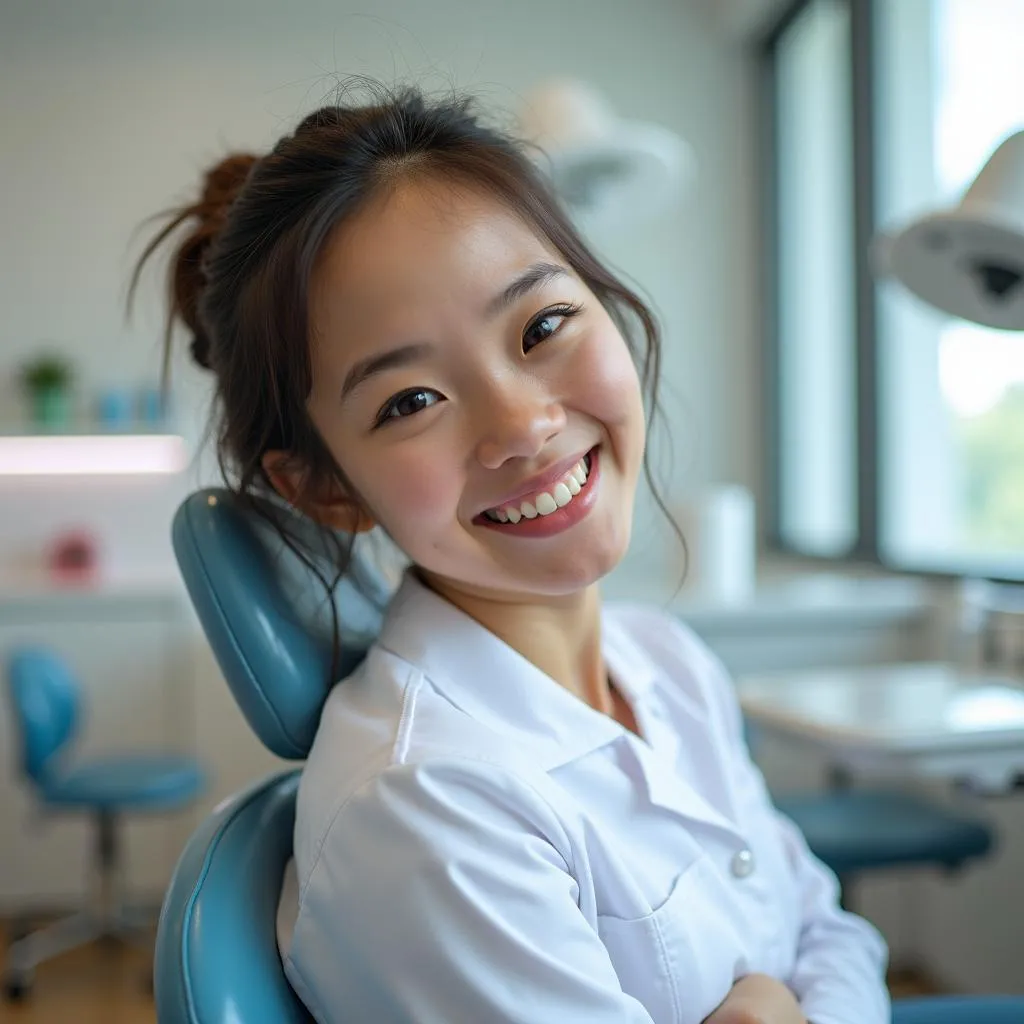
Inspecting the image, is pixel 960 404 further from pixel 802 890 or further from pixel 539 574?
pixel 539 574

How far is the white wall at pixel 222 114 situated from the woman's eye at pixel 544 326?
10.7 ft

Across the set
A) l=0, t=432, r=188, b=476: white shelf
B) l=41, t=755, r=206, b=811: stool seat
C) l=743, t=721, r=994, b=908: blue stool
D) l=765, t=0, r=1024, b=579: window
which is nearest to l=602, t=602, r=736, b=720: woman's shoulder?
l=743, t=721, r=994, b=908: blue stool

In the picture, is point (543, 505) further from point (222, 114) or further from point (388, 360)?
point (222, 114)

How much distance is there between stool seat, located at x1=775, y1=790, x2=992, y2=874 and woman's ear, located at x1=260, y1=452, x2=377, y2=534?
1.31m

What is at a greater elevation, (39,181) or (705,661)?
(39,181)

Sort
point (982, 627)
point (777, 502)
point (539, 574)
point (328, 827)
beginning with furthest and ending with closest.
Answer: point (777, 502) → point (982, 627) → point (539, 574) → point (328, 827)

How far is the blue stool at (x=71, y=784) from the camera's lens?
9.43 feet

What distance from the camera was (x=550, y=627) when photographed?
1050 mm

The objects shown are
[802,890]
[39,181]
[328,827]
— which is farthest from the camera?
[39,181]

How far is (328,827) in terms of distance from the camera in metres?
0.79

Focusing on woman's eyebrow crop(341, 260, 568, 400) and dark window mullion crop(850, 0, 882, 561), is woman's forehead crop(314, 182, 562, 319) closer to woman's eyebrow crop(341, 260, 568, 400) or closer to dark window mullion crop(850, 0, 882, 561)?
woman's eyebrow crop(341, 260, 568, 400)

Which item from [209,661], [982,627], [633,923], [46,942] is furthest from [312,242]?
[46,942]

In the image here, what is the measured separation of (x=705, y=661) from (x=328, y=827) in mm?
572

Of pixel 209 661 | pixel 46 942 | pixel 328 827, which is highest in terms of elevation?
pixel 328 827
